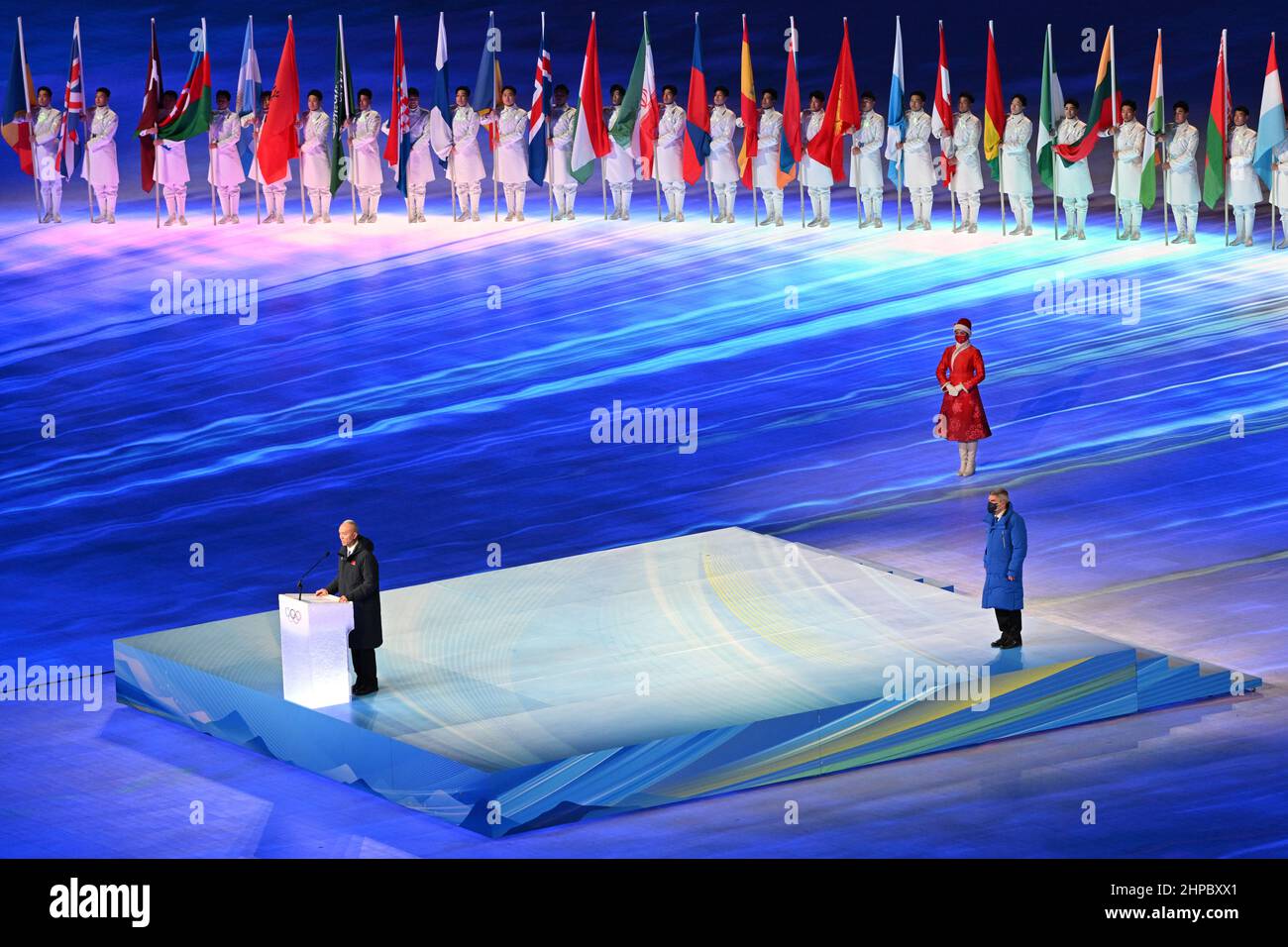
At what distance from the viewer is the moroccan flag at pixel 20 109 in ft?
91.1

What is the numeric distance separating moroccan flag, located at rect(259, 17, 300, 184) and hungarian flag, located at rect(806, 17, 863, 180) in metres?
6.25

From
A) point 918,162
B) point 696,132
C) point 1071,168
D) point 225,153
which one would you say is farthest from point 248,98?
point 1071,168

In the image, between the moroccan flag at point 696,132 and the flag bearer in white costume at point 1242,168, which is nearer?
the flag bearer in white costume at point 1242,168

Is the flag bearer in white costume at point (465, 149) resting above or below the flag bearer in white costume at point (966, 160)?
above

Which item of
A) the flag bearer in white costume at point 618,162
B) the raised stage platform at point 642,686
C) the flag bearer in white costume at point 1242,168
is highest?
the flag bearer in white costume at point 618,162

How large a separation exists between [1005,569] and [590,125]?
14.5m

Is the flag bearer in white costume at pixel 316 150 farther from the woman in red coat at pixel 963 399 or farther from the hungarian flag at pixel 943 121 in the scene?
the woman in red coat at pixel 963 399

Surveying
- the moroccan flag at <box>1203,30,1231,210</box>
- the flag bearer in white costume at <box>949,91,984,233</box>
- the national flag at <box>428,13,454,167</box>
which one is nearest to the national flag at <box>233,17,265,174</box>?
the national flag at <box>428,13,454,167</box>

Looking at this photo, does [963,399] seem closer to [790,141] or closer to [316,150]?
[790,141]

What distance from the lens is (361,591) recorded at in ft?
43.9

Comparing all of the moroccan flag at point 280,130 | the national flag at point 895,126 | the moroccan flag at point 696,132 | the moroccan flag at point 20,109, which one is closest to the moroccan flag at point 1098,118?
the national flag at point 895,126

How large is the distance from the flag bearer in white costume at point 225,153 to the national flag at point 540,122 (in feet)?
11.1

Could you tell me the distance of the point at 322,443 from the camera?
68.5 feet

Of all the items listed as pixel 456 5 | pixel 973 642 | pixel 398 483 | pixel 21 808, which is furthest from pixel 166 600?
pixel 456 5
